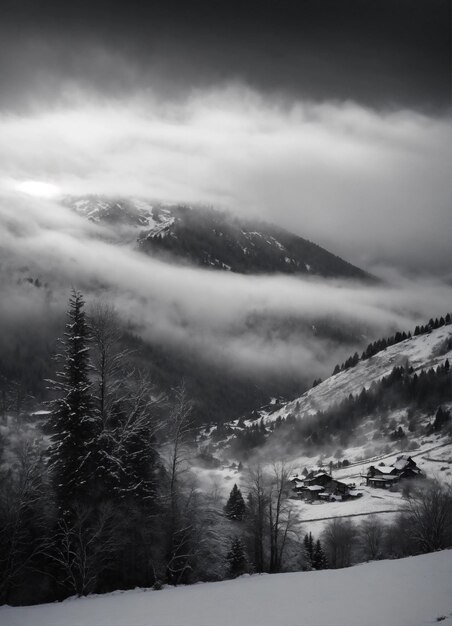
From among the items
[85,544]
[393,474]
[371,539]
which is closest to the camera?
[85,544]

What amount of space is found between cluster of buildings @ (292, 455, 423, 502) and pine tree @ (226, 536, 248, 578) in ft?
208

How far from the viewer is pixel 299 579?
19.5m

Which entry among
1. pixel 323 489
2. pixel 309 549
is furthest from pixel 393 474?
pixel 309 549

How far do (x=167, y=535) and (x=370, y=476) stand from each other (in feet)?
302

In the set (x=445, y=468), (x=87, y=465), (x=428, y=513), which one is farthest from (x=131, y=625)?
(x=445, y=468)

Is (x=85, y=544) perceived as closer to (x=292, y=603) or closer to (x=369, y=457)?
(x=292, y=603)

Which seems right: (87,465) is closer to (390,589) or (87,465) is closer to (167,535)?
(167,535)

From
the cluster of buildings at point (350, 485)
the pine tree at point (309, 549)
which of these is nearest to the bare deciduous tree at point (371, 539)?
the pine tree at point (309, 549)

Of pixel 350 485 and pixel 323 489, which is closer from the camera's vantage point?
pixel 323 489

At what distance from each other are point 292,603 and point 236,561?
76.5 feet

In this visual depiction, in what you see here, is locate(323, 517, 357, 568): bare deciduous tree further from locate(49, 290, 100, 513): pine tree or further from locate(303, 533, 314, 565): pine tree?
locate(49, 290, 100, 513): pine tree

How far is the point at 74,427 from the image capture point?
2523cm

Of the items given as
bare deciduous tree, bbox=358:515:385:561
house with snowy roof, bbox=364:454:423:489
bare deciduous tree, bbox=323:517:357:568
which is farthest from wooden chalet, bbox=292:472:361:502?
bare deciduous tree, bbox=323:517:357:568

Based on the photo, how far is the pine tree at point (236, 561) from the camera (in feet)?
115
